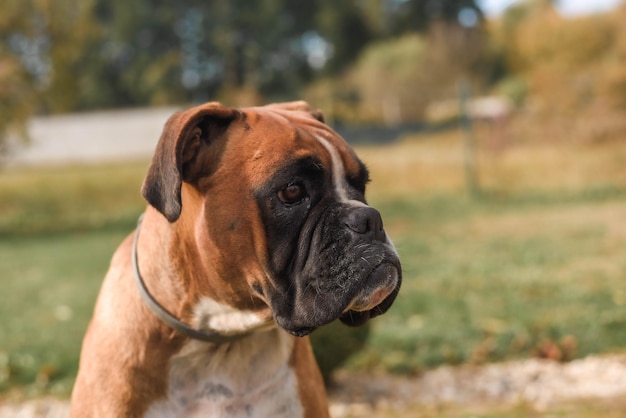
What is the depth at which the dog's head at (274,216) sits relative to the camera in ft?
7.80

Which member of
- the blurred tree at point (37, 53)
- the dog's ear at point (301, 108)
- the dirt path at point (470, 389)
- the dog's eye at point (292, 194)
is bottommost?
the blurred tree at point (37, 53)

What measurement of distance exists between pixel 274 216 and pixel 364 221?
295mm

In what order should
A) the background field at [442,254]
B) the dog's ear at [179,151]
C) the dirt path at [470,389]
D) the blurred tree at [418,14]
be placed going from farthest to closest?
the blurred tree at [418,14] → the background field at [442,254] → the dirt path at [470,389] → the dog's ear at [179,151]

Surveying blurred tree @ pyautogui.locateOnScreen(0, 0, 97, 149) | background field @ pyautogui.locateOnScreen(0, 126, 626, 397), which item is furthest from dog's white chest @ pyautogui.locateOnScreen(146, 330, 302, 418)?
blurred tree @ pyautogui.locateOnScreen(0, 0, 97, 149)

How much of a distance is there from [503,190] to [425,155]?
2.22 meters

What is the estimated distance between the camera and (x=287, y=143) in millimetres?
2455

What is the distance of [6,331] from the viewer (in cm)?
745

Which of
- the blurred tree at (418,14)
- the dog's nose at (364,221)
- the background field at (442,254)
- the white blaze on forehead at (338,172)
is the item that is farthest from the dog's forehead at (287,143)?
the blurred tree at (418,14)

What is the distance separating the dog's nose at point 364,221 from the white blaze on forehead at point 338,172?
0.12 meters

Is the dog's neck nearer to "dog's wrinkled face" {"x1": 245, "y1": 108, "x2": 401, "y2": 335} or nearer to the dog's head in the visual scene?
the dog's head

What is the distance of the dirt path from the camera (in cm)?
512

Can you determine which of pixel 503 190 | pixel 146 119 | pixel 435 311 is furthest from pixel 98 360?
pixel 146 119

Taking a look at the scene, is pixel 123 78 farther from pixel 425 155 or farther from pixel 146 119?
pixel 425 155

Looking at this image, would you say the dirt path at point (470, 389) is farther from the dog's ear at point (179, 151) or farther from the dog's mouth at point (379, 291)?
the dog's ear at point (179, 151)
